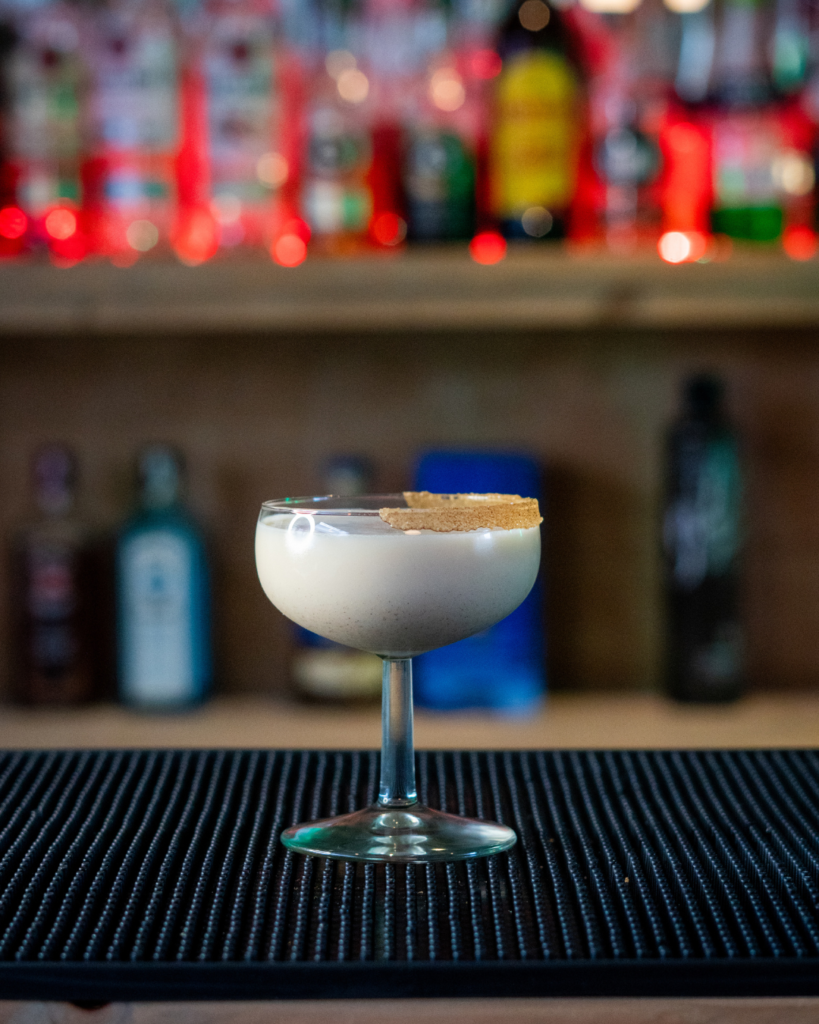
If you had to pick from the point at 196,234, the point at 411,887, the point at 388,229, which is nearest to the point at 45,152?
the point at 196,234

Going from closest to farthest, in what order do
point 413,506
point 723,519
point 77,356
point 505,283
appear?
point 413,506
point 505,283
point 723,519
point 77,356

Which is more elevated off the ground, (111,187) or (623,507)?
(111,187)

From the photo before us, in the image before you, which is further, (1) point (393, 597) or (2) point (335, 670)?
(2) point (335, 670)

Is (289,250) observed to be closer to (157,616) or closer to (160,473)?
(160,473)

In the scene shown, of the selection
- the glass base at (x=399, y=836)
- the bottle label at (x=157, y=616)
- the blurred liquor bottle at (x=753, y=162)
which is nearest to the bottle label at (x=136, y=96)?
the bottle label at (x=157, y=616)

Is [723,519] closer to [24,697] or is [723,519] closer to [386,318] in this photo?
[386,318]

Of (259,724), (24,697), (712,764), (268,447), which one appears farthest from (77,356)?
(712,764)

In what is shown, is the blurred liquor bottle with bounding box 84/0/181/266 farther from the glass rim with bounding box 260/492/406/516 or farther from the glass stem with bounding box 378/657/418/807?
the glass stem with bounding box 378/657/418/807
